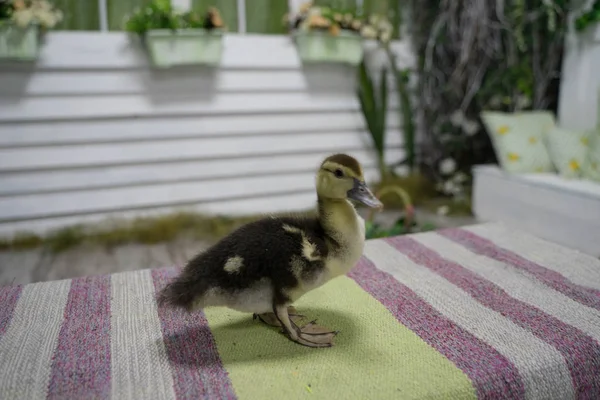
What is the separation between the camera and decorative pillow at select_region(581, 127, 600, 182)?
206 cm

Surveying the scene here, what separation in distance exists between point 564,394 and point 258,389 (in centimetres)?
52

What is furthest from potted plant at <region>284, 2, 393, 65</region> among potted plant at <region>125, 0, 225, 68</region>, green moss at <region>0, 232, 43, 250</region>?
green moss at <region>0, 232, 43, 250</region>

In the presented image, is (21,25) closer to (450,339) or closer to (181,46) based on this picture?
(181,46)

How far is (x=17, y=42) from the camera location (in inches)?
79.6

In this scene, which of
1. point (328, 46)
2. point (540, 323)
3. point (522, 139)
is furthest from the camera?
point (328, 46)

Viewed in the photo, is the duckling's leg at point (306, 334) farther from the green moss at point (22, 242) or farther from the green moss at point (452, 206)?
the green moss at point (452, 206)

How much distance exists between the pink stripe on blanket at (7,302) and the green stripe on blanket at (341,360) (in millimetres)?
419

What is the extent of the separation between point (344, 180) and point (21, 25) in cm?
181

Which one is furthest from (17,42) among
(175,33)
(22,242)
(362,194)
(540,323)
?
(540,323)

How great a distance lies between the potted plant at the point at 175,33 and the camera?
7.18 ft

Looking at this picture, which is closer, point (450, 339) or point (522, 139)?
point (450, 339)

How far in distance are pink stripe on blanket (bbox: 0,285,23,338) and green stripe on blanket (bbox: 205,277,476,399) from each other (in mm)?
419

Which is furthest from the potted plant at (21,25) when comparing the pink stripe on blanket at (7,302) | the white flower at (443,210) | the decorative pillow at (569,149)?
the decorative pillow at (569,149)

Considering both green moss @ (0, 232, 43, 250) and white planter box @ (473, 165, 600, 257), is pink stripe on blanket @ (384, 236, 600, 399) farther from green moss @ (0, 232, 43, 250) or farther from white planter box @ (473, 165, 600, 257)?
green moss @ (0, 232, 43, 250)
